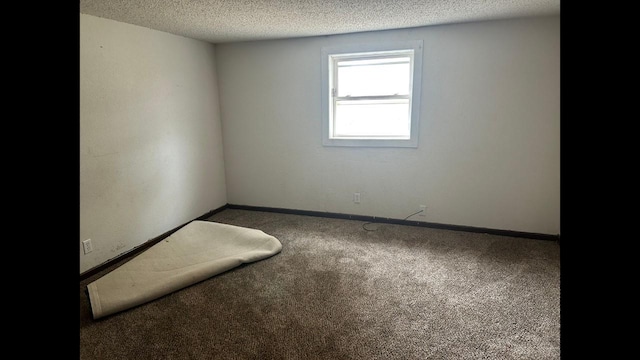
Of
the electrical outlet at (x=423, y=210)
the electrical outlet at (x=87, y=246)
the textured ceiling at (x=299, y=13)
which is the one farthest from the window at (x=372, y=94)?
the electrical outlet at (x=87, y=246)

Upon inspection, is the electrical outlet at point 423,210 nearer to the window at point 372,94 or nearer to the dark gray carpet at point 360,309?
the dark gray carpet at point 360,309

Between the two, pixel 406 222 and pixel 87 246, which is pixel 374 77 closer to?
pixel 406 222

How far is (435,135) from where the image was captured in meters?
3.65

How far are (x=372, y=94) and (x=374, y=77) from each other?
19 centimetres

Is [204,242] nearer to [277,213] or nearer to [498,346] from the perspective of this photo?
[277,213]

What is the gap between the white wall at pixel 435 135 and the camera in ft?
10.8

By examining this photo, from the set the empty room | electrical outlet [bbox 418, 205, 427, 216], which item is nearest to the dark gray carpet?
the empty room

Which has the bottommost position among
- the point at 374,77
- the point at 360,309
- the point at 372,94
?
the point at 360,309

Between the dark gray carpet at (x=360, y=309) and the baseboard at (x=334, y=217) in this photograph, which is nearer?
the dark gray carpet at (x=360, y=309)

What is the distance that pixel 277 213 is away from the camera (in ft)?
14.5

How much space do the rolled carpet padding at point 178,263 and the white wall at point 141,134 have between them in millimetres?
329

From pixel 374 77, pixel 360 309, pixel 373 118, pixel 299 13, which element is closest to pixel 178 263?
pixel 360 309
